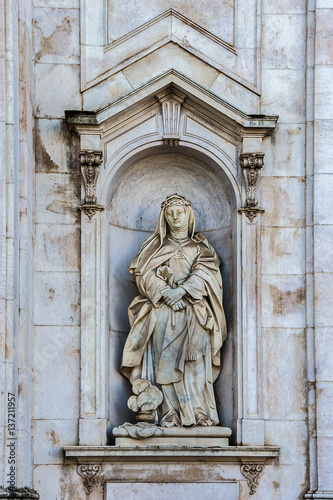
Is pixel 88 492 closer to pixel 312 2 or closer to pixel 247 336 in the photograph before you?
pixel 247 336

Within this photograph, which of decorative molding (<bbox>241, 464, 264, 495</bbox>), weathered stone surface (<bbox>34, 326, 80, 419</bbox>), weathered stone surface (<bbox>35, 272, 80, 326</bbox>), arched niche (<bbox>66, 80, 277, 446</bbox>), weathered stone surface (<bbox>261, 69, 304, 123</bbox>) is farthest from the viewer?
weathered stone surface (<bbox>261, 69, 304, 123</bbox>)

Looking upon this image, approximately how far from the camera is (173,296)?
16.4 m

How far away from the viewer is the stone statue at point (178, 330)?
16.3m

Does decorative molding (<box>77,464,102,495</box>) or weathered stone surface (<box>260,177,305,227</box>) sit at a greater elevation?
weathered stone surface (<box>260,177,305,227</box>)

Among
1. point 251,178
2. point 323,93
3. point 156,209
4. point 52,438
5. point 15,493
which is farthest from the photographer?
point 156,209

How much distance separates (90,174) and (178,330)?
213cm

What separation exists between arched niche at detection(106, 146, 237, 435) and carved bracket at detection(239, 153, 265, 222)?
0.23 metres

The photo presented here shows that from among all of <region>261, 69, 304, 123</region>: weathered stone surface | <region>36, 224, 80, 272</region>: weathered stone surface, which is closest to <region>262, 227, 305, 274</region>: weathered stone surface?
<region>261, 69, 304, 123</region>: weathered stone surface

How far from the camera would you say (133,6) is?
17.2m

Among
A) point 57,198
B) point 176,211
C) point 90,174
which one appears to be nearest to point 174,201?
point 176,211

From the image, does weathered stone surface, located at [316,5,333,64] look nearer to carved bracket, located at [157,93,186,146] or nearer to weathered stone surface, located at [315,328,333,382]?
carved bracket, located at [157,93,186,146]

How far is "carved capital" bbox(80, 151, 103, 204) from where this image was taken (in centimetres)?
1661

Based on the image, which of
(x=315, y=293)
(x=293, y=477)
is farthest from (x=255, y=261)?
(x=293, y=477)

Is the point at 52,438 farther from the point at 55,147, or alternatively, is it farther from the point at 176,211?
the point at 55,147
